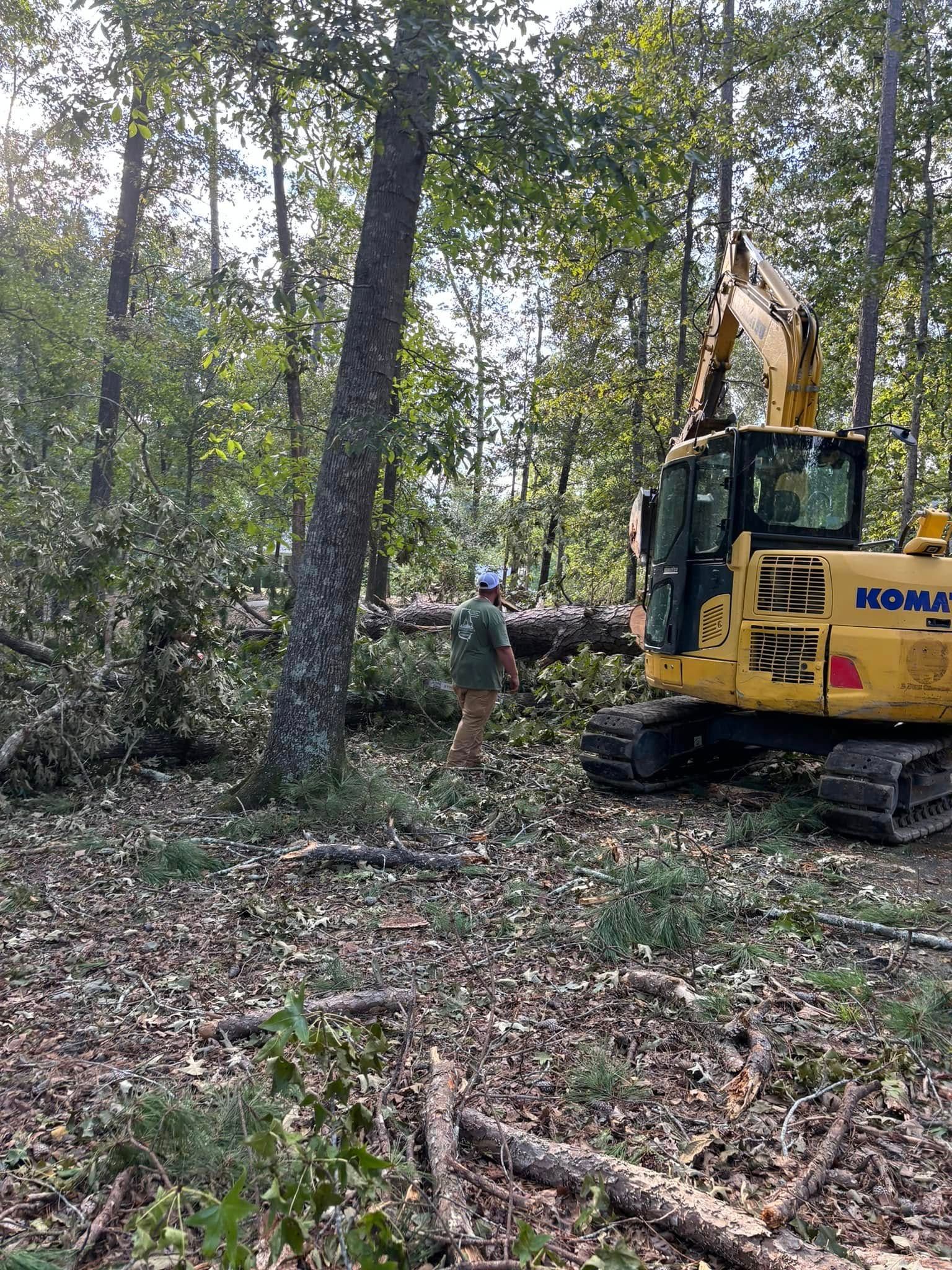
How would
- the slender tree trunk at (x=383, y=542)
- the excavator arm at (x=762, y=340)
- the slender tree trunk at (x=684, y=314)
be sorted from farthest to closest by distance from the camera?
the slender tree trunk at (x=684, y=314) < the slender tree trunk at (x=383, y=542) < the excavator arm at (x=762, y=340)

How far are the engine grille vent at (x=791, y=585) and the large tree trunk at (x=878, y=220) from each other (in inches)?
214

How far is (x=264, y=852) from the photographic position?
5539 millimetres

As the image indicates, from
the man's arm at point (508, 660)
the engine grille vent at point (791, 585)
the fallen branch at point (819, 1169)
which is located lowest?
the fallen branch at point (819, 1169)

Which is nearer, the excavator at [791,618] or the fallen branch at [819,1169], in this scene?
the fallen branch at [819,1169]

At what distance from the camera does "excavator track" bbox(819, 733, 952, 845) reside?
6.11 meters

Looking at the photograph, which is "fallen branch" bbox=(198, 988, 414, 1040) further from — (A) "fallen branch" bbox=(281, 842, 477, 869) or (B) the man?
(B) the man

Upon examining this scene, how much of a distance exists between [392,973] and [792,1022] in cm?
173

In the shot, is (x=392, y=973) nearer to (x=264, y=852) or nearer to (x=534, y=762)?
(x=264, y=852)

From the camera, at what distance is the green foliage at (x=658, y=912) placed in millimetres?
4258

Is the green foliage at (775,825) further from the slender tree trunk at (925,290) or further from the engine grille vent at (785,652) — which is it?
the slender tree trunk at (925,290)

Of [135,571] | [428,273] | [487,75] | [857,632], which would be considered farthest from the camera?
[428,273]

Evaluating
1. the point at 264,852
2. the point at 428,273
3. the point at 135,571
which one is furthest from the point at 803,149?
the point at 264,852

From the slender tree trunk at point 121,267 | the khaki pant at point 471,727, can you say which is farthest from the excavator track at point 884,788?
the slender tree trunk at point 121,267

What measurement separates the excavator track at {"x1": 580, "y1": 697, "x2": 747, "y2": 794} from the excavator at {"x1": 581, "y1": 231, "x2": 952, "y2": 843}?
2cm
